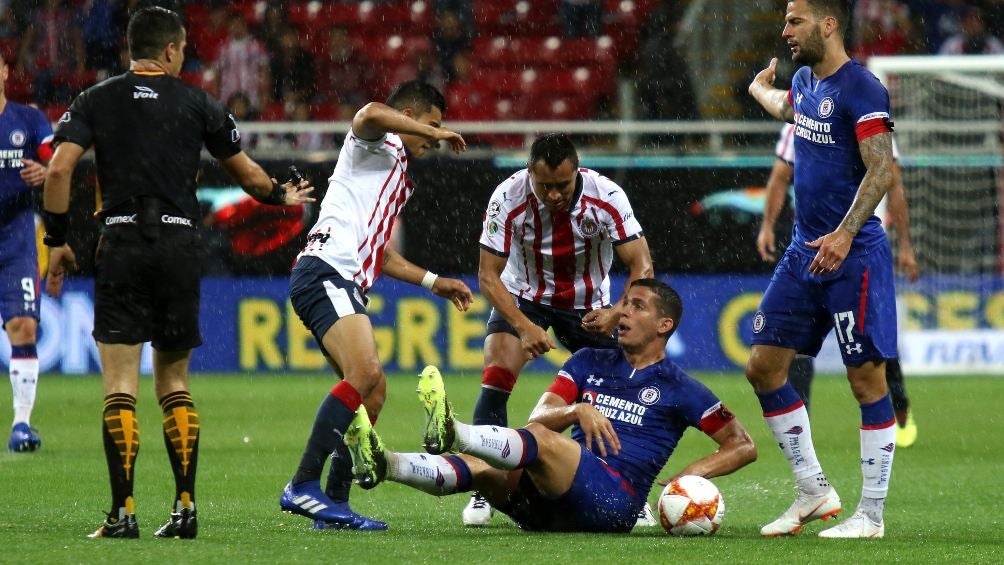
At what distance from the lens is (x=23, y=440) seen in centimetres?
959

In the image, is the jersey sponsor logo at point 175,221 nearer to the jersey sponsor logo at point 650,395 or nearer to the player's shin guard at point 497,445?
the player's shin guard at point 497,445

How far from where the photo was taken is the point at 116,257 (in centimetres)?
592

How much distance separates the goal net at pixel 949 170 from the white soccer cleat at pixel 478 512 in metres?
10.0

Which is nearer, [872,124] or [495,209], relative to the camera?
[872,124]

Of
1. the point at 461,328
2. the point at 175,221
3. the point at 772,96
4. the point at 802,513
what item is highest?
the point at 772,96

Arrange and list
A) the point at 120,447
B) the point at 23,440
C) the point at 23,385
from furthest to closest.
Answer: the point at 23,385 → the point at 23,440 → the point at 120,447

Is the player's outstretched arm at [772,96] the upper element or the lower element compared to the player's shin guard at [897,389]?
upper

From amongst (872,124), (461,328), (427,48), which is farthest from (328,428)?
(427,48)

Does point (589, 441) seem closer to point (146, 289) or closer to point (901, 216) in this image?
point (146, 289)

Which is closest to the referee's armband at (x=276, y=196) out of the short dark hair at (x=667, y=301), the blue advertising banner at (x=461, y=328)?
the short dark hair at (x=667, y=301)

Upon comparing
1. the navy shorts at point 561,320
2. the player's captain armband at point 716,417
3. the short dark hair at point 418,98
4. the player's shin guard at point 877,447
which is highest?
the short dark hair at point 418,98

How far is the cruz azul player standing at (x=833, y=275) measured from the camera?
638cm

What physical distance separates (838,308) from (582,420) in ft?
4.08

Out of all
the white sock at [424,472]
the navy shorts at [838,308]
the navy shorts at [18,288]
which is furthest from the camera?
the navy shorts at [18,288]
